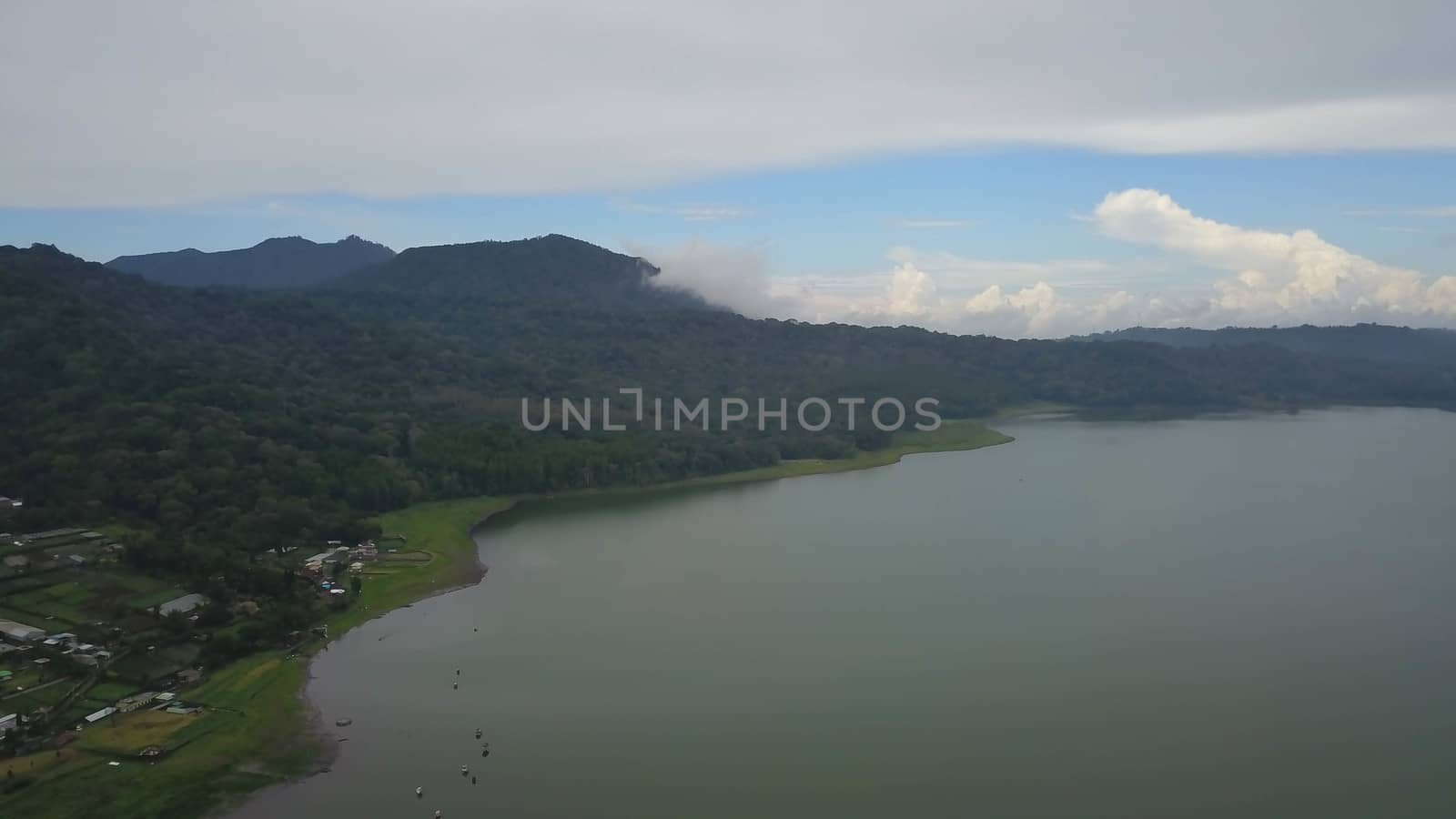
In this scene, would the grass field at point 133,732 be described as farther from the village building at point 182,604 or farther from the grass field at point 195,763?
the village building at point 182,604

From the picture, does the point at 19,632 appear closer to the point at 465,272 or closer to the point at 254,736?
the point at 254,736

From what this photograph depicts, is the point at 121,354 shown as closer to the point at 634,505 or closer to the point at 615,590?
the point at 634,505

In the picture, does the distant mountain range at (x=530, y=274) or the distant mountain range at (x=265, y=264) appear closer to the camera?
the distant mountain range at (x=530, y=274)

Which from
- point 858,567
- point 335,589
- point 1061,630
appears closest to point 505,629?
point 335,589

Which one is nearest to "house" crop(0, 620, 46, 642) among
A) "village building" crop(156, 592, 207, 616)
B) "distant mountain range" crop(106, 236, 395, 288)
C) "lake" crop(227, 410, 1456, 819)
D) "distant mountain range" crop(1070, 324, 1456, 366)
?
"village building" crop(156, 592, 207, 616)

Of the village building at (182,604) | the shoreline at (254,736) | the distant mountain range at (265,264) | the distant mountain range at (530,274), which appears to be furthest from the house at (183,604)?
the distant mountain range at (265,264)

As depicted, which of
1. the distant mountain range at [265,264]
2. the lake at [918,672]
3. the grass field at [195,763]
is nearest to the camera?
the grass field at [195,763]
